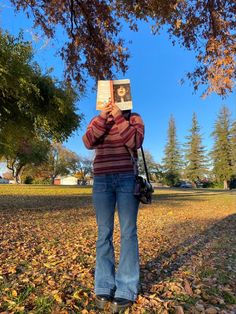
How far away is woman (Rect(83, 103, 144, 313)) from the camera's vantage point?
109 inches

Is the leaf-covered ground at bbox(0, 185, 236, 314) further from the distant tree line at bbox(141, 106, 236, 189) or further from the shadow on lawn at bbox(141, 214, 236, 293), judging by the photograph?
the distant tree line at bbox(141, 106, 236, 189)

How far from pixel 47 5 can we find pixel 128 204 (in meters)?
4.78

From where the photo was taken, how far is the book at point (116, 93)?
2887mm

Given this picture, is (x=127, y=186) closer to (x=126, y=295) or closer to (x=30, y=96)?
(x=126, y=295)

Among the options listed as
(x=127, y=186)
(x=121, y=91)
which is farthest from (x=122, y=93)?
(x=127, y=186)

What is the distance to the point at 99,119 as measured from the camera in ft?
9.24

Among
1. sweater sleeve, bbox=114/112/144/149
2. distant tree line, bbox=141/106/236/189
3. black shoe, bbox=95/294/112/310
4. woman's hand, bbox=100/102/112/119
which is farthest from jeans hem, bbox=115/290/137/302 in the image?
distant tree line, bbox=141/106/236/189

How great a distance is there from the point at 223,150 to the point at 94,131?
6470 centimetres

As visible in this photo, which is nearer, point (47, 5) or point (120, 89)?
point (120, 89)

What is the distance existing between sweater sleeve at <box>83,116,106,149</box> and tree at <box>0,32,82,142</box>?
7.24 meters

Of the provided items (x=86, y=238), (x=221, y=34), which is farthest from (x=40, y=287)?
(x=221, y=34)

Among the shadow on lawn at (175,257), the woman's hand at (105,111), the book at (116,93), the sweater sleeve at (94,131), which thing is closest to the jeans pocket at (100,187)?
the sweater sleeve at (94,131)

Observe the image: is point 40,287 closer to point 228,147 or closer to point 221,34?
point 221,34

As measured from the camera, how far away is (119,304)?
2.69m
